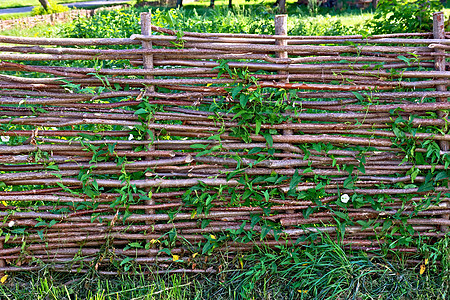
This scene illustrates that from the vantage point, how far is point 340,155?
262 centimetres

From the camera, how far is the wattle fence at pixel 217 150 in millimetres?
2531

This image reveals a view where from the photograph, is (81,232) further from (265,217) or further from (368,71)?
(368,71)

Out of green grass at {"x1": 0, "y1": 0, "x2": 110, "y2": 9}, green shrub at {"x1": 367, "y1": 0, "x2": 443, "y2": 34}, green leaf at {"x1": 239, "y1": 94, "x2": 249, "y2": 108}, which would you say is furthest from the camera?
green grass at {"x1": 0, "y1": 0, "x2": 110, "y2": 9}

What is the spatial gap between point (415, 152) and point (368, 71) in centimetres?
61

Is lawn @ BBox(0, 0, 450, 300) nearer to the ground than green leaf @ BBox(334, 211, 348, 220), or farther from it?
nearer to the ground

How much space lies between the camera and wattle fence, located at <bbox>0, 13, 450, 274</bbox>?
8.30 feet

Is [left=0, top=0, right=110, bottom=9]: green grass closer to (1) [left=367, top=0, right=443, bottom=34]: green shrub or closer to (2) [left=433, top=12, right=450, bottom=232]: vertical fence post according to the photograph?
(1) [left=367, top=0, right=443, bottom=34]: green shrub

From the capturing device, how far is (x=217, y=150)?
262 centimetres

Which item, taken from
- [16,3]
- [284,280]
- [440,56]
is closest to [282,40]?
[440,56]

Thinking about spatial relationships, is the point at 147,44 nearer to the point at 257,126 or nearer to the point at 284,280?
the point at 257,126

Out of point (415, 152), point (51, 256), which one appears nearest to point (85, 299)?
point (51, 256)

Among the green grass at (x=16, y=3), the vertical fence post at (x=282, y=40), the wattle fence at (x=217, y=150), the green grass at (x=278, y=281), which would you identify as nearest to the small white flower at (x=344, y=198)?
the wattle fence at (x=217, y=150)

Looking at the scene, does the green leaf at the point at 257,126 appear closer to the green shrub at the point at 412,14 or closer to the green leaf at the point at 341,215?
the green leaf at the point at 341,215

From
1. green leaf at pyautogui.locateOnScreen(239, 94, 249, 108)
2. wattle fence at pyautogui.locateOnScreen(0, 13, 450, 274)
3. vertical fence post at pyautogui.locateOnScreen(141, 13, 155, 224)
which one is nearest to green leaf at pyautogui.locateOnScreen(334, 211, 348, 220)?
wattle fence at pyautogui.locateOnScreen(0, 13, 450, 274)
